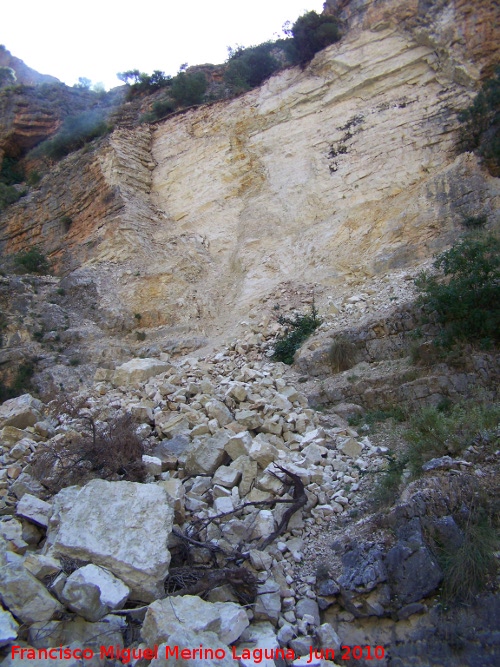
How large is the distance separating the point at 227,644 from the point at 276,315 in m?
7.34

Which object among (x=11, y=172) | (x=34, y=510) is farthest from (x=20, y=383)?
(x=11, y=172)

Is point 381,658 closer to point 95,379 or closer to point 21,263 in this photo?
point 95,379

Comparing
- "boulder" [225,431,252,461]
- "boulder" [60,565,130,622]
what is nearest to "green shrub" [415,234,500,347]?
"boulder" [225,431,252,461]

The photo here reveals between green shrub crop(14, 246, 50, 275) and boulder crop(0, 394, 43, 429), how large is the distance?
7238 millimetres

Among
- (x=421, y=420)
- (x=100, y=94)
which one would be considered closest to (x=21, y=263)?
(x=421, y=420)

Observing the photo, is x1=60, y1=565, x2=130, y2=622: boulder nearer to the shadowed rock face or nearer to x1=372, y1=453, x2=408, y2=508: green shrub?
x1=372, y1=453, x2=408, y2=508: green shrub

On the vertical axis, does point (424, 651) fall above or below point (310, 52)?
below

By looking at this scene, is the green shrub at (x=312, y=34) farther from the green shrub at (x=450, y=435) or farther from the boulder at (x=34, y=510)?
the boulder at (x=34, y=510)

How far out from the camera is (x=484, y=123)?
1094 cm

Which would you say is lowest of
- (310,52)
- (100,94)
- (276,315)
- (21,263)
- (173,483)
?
(276,315)

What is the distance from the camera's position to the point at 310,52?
15820 mm

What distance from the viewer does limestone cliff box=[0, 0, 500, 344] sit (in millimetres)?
11016

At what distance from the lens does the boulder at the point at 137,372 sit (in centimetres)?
905

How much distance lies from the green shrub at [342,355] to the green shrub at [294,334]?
898 millimetres
